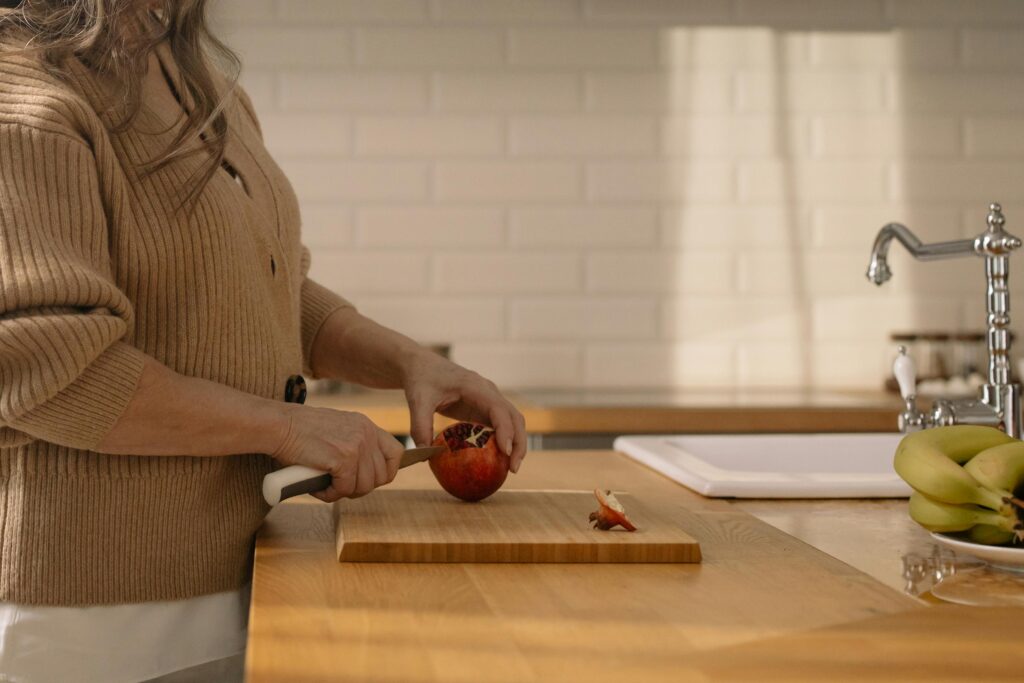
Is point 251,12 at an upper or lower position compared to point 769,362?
upper

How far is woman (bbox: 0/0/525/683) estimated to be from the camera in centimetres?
87

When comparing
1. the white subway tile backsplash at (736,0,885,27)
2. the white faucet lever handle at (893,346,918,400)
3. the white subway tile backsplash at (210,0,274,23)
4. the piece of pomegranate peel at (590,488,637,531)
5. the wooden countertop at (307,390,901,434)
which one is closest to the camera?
the piece of pomegranate peel at (590,488,637,531)

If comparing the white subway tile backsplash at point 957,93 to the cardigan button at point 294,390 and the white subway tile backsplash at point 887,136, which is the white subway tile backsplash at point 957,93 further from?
the cardigan button at point 294,390

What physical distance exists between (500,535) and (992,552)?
36cm

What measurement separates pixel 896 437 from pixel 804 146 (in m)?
1.31

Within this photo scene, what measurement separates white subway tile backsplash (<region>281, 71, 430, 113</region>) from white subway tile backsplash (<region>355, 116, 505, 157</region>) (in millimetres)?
34

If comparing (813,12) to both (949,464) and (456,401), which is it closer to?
(456,401)

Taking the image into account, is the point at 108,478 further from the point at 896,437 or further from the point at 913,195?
the point at 913,195

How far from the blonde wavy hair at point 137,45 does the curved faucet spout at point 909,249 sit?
31.5 inches

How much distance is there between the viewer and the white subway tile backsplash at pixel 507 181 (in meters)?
2.72

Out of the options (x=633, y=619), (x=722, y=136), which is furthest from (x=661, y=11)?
(x=633, y=619)

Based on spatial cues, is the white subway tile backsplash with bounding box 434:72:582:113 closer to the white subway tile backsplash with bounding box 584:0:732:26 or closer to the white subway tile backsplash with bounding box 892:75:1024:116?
the white subway tile backsplash with bounding box 584:0:732:26

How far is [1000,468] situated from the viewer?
2.71 feet

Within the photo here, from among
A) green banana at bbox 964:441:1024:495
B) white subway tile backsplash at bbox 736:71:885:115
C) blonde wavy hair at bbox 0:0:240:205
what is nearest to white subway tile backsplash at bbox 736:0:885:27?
white subway tile backsplash at bbox 736:71:885:115
